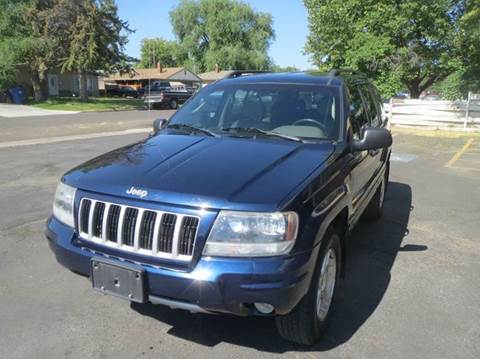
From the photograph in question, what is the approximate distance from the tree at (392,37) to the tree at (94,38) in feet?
50.7

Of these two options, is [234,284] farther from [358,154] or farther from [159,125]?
[159,125]

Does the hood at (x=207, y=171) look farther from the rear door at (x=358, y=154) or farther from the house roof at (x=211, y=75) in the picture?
the house roof at (x=211, y=75)

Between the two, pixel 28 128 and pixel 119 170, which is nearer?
pixel 119 170

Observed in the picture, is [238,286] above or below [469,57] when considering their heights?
below

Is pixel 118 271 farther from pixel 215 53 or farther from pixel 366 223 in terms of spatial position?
pixel 215 53

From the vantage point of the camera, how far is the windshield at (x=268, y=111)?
Result: 3.98 m

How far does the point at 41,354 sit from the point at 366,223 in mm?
4218

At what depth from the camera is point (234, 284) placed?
2559 millimetres

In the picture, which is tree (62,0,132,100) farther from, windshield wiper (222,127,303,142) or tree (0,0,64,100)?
windshield wiper (222,127,303,142)

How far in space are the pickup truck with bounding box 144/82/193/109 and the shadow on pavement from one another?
2873cm

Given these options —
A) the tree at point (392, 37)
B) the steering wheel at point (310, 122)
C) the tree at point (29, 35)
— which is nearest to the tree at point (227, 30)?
the tree at point (29, 35)

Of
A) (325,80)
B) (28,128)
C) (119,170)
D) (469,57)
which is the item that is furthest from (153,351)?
(469,57)

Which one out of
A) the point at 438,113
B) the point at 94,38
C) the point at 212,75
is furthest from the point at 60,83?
the point at 438,113

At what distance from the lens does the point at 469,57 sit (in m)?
21.2
